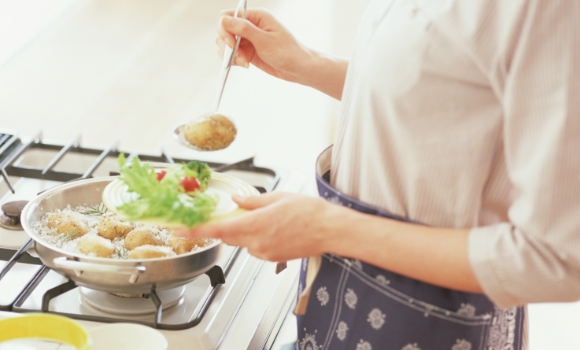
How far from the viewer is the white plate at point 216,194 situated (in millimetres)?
841

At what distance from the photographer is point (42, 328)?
65 centimetres

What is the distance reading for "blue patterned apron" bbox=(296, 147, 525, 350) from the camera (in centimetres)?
85

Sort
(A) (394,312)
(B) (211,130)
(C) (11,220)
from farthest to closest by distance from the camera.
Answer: (C) (11,220)
(B) (211,130)
(A) (394,312)

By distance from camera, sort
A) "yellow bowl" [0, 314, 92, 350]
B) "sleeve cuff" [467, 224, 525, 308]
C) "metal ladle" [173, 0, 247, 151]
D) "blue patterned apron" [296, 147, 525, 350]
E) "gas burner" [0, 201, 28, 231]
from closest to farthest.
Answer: "yellow bowl" [0, 314, 92, 350] → "sleeve cuff" [467, 224, 525, 308] → "blue patterned apron" [296, 147, 525, 350] → "metal ladle" [173, 0, 247, 151] → "gas burner" [0, 201, 28, 231]

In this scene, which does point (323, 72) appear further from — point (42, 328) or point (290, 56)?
point (42, 328)

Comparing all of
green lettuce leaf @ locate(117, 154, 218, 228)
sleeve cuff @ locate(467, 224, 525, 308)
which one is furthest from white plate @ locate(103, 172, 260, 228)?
sleeve cuff @ locate(467, 224, 525, 308)

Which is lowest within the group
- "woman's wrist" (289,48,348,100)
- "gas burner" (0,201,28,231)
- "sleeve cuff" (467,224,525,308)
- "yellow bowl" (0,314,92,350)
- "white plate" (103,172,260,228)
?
A: "gas burner" (0,201,28,231)

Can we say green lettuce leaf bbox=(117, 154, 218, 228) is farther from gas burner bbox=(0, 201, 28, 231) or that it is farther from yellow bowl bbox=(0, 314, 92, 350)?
gas burner bbox=(0, 201, 28, 231)

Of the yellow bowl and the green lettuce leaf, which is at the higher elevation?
the green lettuce leaf

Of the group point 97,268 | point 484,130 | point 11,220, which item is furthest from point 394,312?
point 11,220

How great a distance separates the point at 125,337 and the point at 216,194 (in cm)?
22

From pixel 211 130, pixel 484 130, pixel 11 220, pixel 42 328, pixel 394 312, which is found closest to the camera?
pixel 42 328

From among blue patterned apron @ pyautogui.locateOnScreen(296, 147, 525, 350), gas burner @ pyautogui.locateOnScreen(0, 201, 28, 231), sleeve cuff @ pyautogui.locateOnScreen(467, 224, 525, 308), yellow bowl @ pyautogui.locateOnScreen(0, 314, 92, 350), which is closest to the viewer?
yellow bowl @ pyautogui.locateOnScreen(0, 314, 92, 350)

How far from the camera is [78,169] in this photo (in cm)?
132
